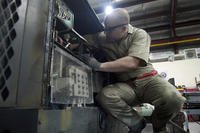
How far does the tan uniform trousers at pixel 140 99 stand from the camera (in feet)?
4.25

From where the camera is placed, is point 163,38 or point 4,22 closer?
point 4,22

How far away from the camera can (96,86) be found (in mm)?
1430

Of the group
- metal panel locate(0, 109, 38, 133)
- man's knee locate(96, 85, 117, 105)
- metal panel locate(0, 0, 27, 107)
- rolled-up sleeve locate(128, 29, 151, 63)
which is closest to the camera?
metal panel locate(0, 109, 38, 133)

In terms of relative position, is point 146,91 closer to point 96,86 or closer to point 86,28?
point 96,86

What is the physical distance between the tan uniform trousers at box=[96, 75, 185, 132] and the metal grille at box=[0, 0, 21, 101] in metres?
0.68

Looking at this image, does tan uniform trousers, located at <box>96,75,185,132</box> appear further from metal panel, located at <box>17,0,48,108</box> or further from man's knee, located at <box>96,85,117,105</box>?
metal panel, located at <box>17,0,48,108</box>

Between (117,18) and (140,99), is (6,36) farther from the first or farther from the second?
(140,99)

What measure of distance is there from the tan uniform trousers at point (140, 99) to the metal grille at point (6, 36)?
677 mm

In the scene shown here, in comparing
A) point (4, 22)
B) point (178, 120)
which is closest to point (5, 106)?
point (4, 22)

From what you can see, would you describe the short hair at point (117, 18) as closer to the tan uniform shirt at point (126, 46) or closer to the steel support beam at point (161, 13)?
the tan uniform shirt at point (126, 46)

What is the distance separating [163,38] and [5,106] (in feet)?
14.6

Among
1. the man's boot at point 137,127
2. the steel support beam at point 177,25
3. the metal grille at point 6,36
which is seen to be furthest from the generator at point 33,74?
the steel support beam at point 177,25

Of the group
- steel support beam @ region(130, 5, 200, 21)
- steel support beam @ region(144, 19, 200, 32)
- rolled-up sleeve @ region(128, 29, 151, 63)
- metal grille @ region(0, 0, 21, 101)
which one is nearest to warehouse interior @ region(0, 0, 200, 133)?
metal grille @ region(0, 0, 21, 101)

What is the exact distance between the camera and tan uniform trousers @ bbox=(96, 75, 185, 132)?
1297 millimetres
